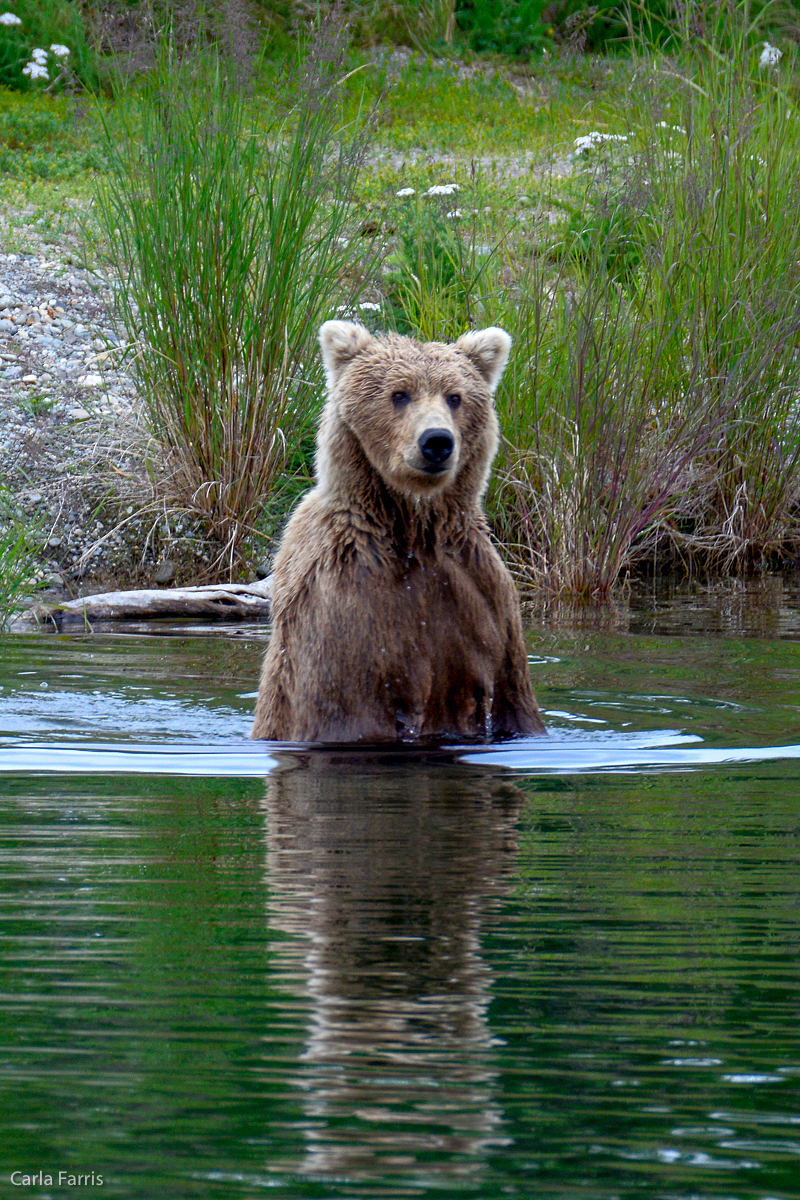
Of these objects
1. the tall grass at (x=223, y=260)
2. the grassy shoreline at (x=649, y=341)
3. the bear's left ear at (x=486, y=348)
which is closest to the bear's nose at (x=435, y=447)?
the bear's left ear at (x=486, y=348)

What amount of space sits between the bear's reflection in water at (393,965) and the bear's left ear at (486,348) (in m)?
2.08

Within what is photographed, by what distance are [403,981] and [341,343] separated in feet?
12.1

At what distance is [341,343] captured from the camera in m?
5.21

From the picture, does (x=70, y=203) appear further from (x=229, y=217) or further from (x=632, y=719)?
(x=632, y=719)

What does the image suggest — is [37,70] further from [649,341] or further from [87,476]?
[649,341]

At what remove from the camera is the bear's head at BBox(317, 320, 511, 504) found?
4730 mm

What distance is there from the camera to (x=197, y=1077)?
145 cm

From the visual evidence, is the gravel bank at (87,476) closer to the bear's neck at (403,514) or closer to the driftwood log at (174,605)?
the driftwood log at (174,605)

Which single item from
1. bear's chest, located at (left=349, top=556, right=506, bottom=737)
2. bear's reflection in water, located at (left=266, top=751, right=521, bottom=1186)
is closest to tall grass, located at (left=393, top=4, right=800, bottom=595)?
bear's chest, located at (left=349, top=556, right=506, bottom=737)

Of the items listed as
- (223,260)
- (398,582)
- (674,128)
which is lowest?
(398,582)

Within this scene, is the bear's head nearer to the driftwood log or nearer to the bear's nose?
the bear's nose

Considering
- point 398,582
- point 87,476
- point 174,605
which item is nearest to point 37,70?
point 87,476

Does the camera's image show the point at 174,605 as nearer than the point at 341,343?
No

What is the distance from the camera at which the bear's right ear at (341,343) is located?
5195 mm
